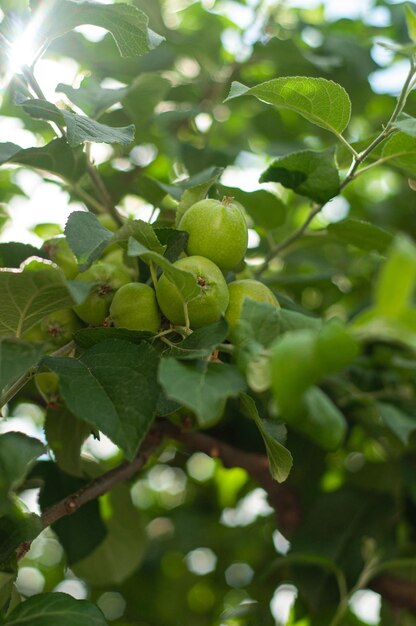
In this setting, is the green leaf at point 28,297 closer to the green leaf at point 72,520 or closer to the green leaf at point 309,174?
the green leaf at point 309,174

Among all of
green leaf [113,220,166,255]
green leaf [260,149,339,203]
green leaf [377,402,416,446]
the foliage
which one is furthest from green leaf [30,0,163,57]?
green leaf [377,402,416,446]

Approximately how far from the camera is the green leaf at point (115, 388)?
2.74 ft

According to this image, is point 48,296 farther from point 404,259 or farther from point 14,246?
point 404,259

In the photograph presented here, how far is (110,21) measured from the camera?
1148mm

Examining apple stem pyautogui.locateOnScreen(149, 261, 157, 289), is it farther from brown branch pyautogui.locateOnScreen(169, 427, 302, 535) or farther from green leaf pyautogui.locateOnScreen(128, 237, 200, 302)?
brown branch pyautogui.locateOnScreen(169, 427, 302, 535)

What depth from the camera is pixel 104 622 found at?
921 mm

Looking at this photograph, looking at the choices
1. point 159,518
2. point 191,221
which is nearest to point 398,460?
point 159,518

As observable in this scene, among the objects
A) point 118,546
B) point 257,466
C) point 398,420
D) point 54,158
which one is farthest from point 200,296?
point 118,546

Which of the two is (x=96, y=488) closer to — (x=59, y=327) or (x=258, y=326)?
(x=59, y=327)

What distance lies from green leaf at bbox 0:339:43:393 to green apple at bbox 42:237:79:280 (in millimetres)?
303

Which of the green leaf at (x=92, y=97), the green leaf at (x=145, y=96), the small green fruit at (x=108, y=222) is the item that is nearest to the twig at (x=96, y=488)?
the small green fruit at (x=108, y=222)

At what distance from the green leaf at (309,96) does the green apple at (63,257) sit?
0.34 metres

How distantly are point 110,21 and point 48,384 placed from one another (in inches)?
21.9

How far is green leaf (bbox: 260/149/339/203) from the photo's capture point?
1.09 metres
